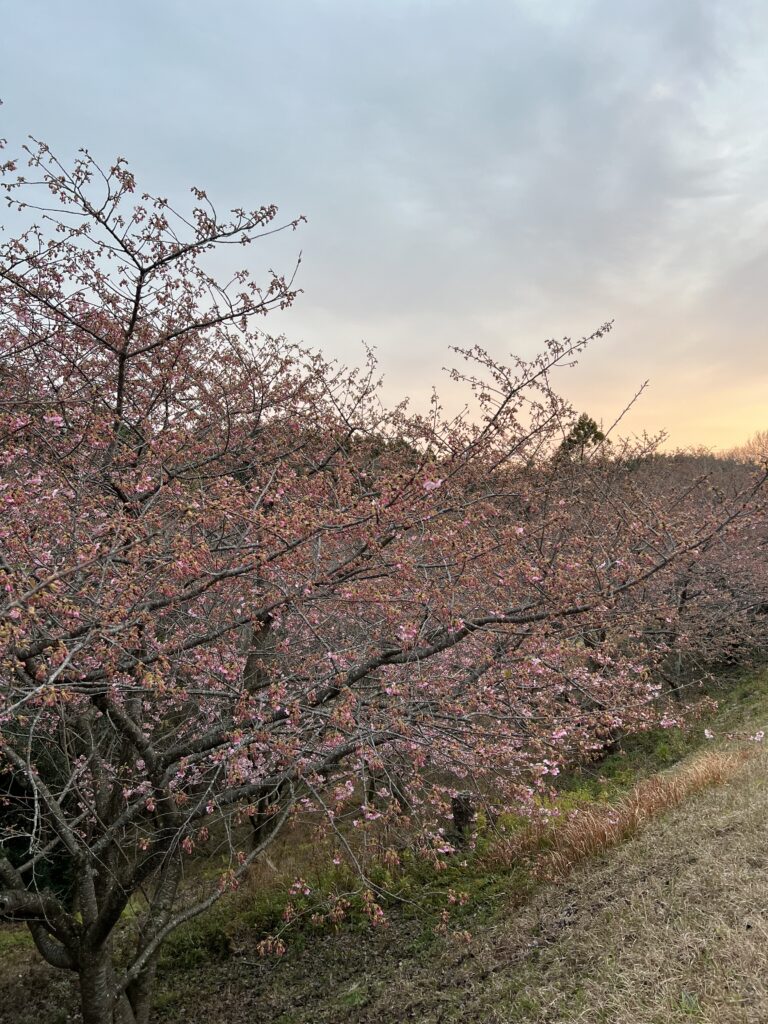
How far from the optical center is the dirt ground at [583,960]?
11.1 feet

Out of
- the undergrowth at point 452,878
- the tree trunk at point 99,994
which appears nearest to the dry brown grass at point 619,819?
the undergrowth at point 452,878

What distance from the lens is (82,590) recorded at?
346 cm

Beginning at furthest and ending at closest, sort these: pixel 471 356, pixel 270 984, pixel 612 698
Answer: pixel 471 356, pixel 270 984, pixel 612 698

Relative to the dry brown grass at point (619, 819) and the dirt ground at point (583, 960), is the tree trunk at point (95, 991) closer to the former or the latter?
the dirt ground at point (583, 960)

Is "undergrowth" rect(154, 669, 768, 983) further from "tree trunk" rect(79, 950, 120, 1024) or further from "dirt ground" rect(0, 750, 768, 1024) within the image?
"tree trunk" rect(79, 950, 120, 1024)

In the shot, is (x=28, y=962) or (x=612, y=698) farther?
(x=28, y=962)

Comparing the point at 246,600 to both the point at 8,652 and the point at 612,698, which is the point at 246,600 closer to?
the point at 8,652

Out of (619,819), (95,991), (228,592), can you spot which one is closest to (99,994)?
(95,991)

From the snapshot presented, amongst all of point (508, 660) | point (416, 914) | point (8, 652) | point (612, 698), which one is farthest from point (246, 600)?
point (416, 914)

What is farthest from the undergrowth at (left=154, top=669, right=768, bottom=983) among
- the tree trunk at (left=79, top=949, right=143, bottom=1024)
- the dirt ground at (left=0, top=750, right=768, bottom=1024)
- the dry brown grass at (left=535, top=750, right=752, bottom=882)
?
the tree trunk at (left=79, top=949, right=143, bottom=1024)

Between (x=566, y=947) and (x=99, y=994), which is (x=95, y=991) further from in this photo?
(x=566, y=947)

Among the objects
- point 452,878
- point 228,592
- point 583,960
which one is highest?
point 228,592

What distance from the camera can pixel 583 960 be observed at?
4020mm

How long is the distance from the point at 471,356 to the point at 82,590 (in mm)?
5217
